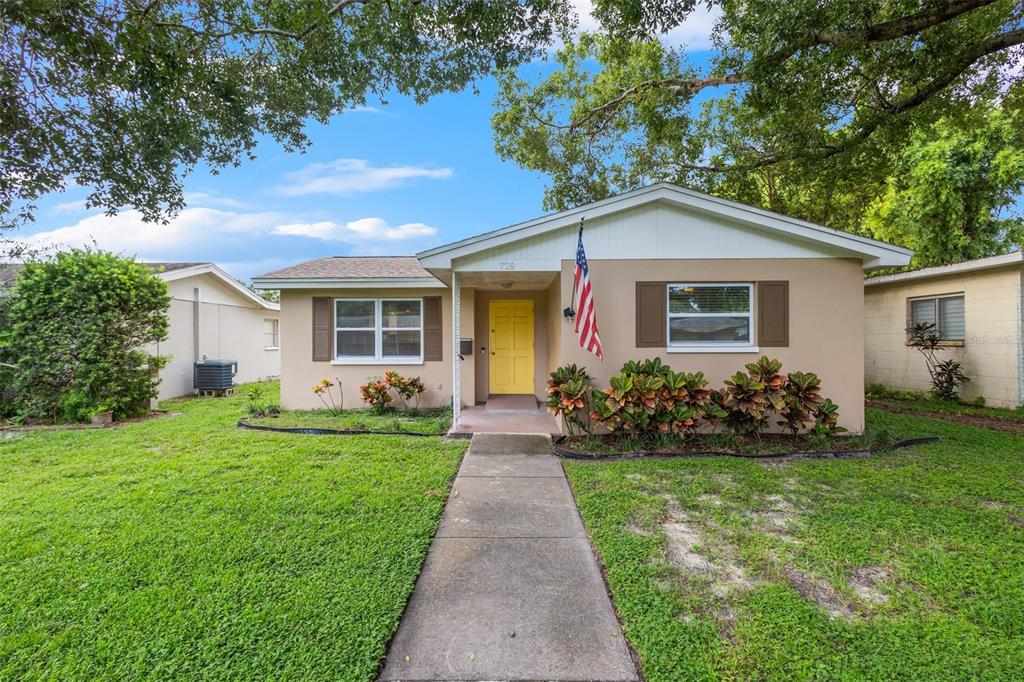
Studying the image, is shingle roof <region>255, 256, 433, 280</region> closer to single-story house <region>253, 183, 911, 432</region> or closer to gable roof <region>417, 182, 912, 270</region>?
gable roof <region>417, 182, 912, 270</region>

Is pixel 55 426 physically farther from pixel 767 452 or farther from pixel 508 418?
pixel 767 452

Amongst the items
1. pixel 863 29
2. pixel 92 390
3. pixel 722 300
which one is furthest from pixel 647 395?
pixel 92 390

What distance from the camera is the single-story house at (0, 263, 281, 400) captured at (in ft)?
37.3

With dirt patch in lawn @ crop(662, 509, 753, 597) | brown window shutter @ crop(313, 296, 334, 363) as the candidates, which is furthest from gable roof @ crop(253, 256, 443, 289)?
dirt patch in lawn @ crop(662, 509, 753, 597)

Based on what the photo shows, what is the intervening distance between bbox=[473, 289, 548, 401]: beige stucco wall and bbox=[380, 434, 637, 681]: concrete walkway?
541 centimetres

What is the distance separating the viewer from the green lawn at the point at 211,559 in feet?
7.58

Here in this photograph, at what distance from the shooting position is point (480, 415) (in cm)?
837

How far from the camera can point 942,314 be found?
10453 mm

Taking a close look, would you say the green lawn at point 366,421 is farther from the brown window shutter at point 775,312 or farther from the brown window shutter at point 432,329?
the brown window shutter at point 775,312

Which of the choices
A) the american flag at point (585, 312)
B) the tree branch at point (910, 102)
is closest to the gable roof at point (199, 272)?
the american flag at point (585, 312)

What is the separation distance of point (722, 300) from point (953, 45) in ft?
16.0

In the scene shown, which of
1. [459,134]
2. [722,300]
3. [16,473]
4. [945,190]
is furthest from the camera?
[945,190]

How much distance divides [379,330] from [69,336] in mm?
5314

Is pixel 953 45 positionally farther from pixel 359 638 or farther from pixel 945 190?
pixel 945 190
